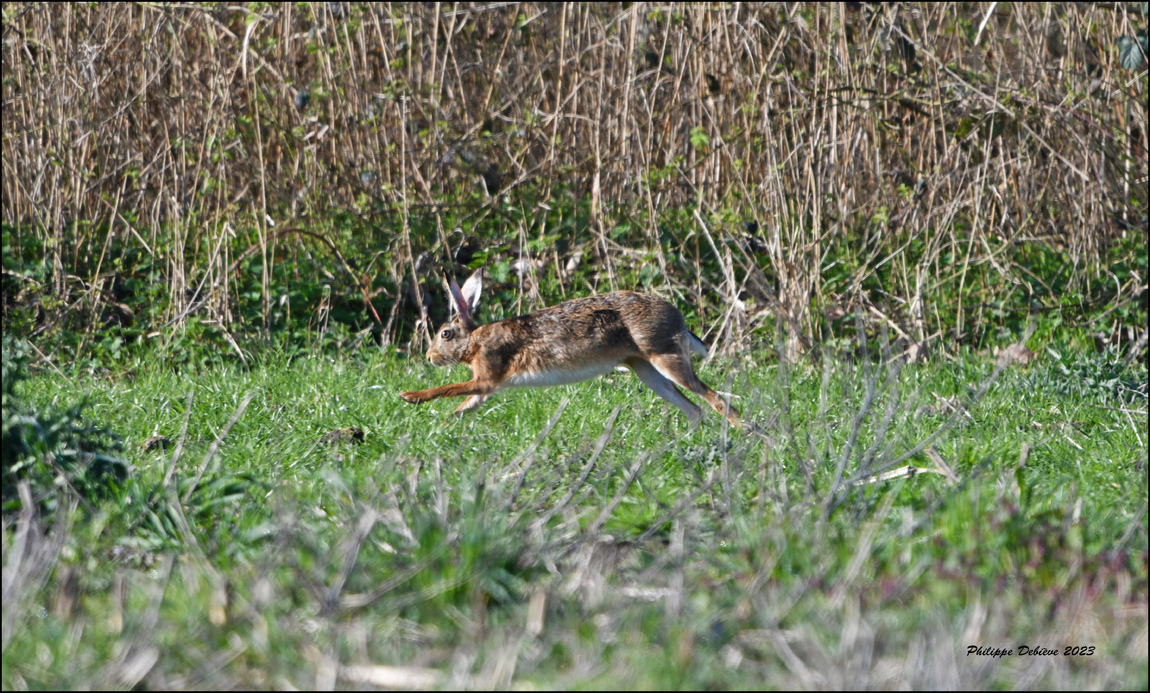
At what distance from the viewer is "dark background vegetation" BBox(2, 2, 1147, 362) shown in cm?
764

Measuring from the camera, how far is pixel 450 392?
5684mm

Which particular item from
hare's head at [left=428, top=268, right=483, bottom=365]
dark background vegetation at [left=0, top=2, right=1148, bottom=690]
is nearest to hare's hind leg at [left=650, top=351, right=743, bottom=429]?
dark background vegetation at [left=0, top=2, right=1148, bottom=690]

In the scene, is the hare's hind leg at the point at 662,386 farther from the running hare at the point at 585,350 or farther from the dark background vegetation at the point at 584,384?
the dark background vegetation at the point at 584,384

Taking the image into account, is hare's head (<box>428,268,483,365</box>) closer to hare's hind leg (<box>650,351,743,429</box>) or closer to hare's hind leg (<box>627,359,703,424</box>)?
hare's hind leg (<box>627,359,703,424</box>)

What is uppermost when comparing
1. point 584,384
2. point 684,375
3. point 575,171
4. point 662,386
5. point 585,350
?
point 575,171

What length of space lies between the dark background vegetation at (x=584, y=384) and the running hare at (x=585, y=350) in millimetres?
182

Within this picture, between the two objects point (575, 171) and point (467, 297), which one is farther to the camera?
point (575, 171)

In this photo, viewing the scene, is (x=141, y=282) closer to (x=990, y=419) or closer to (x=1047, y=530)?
(x=990, y=419)

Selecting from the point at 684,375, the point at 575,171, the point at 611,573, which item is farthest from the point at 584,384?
the point at 611,573

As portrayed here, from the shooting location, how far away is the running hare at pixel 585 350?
18.8ft

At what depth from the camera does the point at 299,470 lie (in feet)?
15.2

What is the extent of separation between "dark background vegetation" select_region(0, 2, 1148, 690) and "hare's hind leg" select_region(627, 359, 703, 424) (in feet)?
0.45

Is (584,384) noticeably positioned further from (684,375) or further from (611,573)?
(611,573)

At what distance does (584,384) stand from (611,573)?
3.19 m
